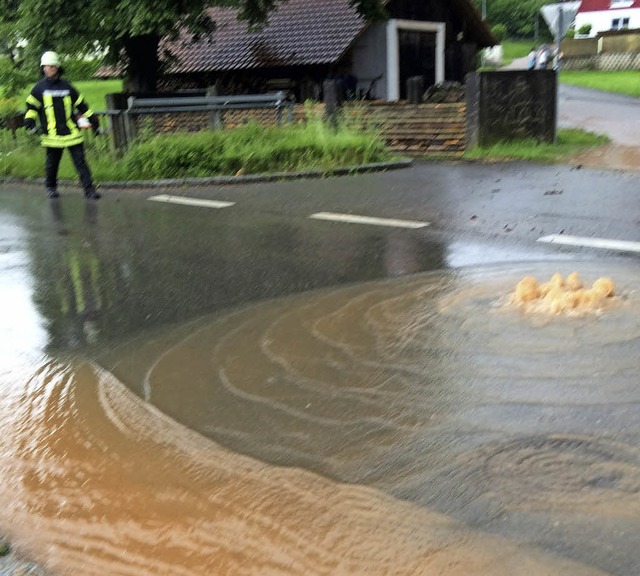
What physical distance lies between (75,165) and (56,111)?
80 cm

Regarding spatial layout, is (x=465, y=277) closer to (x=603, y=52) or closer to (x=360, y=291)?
(x=360, y=291)

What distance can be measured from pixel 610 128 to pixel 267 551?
18481 millimetres

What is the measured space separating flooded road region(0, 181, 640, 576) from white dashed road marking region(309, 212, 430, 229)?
209 centimetres

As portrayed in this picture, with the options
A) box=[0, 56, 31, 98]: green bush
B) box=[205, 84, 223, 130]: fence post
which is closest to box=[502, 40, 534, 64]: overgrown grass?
box=[0, 56, 31, 98]: green bush

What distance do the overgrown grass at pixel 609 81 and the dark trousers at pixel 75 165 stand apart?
23.6m

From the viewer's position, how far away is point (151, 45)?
19.9m

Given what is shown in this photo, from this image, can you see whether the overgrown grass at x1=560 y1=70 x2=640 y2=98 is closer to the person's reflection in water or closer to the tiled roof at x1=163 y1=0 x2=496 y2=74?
the tiled roof at x1=163 y1=0 x2=496 y2=74

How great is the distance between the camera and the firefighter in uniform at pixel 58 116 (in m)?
11.6

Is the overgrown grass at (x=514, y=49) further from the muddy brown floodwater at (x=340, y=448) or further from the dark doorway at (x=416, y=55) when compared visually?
the muddy brown floodwater at (x=340, y=448)

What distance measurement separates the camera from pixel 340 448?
3.31m

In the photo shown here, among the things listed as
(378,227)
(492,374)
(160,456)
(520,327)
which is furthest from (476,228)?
(160,456)

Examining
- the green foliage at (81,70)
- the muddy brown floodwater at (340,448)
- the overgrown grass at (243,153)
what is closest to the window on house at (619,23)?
the green foliage at (81,70)

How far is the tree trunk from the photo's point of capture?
64.4 ft

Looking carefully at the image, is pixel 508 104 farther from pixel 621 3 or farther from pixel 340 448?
pixel 621 3
